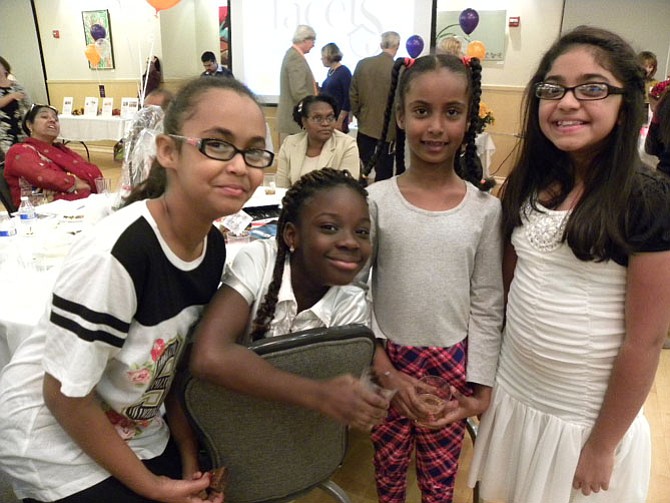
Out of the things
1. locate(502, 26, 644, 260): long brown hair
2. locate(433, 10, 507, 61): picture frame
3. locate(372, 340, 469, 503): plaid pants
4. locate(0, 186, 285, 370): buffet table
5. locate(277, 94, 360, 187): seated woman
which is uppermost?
locate(433, 10, 507, 61): picture frame

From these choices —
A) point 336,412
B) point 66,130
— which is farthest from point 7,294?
point 66,130

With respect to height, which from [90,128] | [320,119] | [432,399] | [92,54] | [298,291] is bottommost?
[90,128]

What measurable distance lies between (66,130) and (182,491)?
7.89m

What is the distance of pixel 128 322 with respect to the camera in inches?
37.0

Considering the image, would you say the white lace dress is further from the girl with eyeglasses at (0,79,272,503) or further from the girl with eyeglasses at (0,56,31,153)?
the girl with eyeglasses at (0,56,31,153)

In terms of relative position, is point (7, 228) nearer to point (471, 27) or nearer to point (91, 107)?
point (471, 27)

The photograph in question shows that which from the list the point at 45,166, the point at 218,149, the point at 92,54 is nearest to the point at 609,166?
the point at 218,149

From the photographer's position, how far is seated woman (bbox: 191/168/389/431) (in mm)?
938

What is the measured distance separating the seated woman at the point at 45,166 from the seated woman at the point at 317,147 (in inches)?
51.3

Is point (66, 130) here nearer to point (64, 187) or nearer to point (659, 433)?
point (64, 187)

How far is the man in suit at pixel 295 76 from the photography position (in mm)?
5609

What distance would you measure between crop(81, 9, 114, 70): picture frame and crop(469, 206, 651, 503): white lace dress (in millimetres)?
9331

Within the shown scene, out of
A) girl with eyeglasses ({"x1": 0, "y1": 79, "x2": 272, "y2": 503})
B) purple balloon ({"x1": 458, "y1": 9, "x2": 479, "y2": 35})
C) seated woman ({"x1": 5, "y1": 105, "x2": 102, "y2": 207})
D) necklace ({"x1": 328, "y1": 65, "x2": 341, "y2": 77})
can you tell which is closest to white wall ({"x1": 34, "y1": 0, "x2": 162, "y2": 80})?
necklace ({"x1": 328, "y1": 65, "x2": 341, "y2": 77})

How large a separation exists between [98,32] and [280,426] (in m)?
9.39
